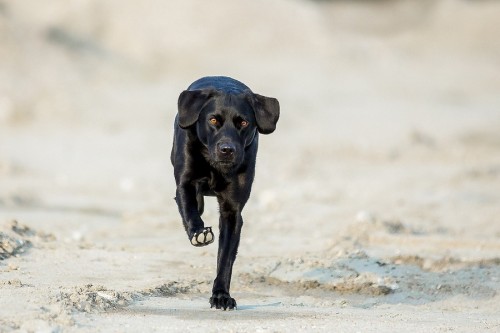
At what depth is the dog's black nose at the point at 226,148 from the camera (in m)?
6.86

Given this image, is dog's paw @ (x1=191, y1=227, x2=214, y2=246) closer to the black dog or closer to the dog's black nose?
the black dog

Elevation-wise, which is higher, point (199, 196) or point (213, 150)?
point (213, 150)

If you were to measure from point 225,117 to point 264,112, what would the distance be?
0.32m

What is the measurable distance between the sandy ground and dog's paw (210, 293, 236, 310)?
0.34ft

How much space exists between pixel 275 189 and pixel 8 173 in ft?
12.6

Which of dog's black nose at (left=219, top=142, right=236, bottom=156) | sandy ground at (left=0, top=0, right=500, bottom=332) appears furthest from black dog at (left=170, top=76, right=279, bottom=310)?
sandy ground at (left=0, top=0, right=500, bottom=332)

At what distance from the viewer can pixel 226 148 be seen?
6.86 m

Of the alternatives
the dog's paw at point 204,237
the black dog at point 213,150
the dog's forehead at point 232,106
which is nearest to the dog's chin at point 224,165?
the black dog at point 213,150

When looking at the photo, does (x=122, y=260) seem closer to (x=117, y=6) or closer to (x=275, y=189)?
(x=275, y=189)

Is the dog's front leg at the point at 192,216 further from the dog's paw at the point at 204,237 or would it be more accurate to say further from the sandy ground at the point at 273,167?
the sandy ground at the point at 273,167

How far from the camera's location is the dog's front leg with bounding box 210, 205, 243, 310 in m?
6.95

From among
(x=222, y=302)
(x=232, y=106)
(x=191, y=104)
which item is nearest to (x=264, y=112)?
(x=232, y=106)

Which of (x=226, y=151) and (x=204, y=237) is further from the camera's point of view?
(x=226, y=151)

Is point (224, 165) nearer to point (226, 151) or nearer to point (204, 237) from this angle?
point (226, 151)
